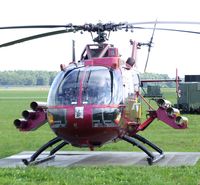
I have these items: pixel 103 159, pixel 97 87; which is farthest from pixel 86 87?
pixel 103 159

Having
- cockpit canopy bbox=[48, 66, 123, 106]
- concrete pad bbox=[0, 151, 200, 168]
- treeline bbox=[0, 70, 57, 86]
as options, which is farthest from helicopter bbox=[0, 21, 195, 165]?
treeline bbox=[0, 70, 57, 86]

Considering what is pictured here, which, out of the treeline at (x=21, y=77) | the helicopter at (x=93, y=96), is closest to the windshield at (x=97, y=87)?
the helicopter at (x=93, y=96)

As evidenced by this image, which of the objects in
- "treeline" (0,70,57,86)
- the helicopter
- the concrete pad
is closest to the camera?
the helicopter

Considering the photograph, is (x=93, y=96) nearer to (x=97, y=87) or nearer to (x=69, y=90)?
(x=97, y=87)

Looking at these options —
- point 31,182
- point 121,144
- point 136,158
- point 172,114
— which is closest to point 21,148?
point 121,144

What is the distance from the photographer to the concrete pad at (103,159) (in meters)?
13.1

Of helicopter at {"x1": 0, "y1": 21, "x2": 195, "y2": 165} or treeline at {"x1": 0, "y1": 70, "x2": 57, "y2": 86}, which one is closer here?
helicopter at {"x1": 0, "y1": 21, "x2": 195, "y2": 165}

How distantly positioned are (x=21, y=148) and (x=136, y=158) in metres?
4.80

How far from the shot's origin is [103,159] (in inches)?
557

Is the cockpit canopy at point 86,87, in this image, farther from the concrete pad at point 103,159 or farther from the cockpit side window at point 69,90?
the concrete pad at point 103,159

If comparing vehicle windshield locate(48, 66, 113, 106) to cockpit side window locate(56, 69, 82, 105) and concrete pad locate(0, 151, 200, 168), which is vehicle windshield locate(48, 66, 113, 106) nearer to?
cockpit side window locate(56, 69, 82, 105)

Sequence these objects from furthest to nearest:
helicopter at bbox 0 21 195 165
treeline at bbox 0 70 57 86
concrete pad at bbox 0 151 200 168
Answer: treeline at bbox 0 70 57 86
concrete pad at bbox 0 151 200 168
helicopter at bbox 0 21 195 165

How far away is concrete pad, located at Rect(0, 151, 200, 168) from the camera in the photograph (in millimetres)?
13051

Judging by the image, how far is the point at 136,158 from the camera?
561 inches
